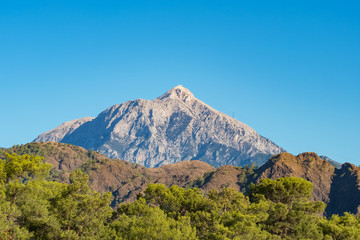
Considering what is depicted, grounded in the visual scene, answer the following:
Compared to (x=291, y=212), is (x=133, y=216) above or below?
below

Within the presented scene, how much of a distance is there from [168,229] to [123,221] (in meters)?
11.1

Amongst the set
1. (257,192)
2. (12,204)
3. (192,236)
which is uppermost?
(257,192)

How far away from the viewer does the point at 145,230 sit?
63906 millimetres

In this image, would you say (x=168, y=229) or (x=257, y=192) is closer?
(x=168, y=229)

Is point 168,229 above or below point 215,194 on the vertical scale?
below

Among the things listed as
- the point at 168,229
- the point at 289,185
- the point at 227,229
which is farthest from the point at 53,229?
the point at 289,185

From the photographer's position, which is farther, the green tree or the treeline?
the green tree

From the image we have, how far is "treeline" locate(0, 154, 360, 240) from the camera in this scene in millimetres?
65688

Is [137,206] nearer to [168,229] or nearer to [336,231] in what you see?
[168,229]

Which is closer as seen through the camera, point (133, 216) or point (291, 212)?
point (133, 216)

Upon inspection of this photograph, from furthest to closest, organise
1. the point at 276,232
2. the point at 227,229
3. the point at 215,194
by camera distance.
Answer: the point at 215,194 < the point at 276,232 < the point at 227,229

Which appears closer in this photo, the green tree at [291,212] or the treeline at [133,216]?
the treeline at [133,216]

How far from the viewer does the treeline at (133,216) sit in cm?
6569

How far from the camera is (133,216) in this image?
251ft
